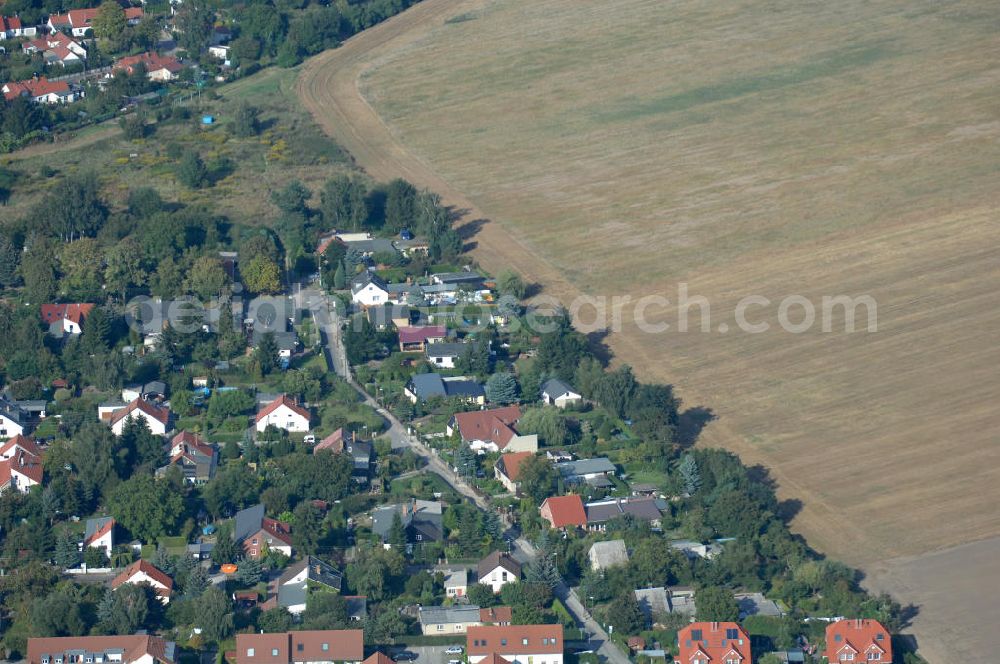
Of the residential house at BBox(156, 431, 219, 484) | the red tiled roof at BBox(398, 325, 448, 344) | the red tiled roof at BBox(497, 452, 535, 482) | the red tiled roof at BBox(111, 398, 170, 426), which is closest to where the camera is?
the red tiled roof at BBox(497, 452, 535, 482)

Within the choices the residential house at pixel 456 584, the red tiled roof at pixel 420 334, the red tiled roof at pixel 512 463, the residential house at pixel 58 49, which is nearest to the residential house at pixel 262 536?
the residential house at pixel 456 584

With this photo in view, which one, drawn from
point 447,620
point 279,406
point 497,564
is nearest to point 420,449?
point 279,406

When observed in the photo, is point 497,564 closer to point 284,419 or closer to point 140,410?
point 284,419

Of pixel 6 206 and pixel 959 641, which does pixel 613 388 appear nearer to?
pixel 959 641

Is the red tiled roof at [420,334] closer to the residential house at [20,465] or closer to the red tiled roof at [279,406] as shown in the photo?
the red tiled roof at [279,406]

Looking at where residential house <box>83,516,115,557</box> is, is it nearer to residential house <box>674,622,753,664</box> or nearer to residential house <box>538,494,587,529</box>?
residential house <box>538,494,587,529</box>

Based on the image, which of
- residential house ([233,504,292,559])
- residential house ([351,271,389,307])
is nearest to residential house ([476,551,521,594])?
residential house ([233,504,292,559])

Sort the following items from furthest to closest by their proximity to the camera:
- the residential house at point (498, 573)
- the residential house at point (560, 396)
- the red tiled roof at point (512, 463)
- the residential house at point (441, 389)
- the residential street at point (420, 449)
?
the residential house at point (441, 389) → the residential house at point (560, 396) → the red tiled roof at point (512, 463) → the residential house at point (498, 573) → the residential street at point (420, 449)
